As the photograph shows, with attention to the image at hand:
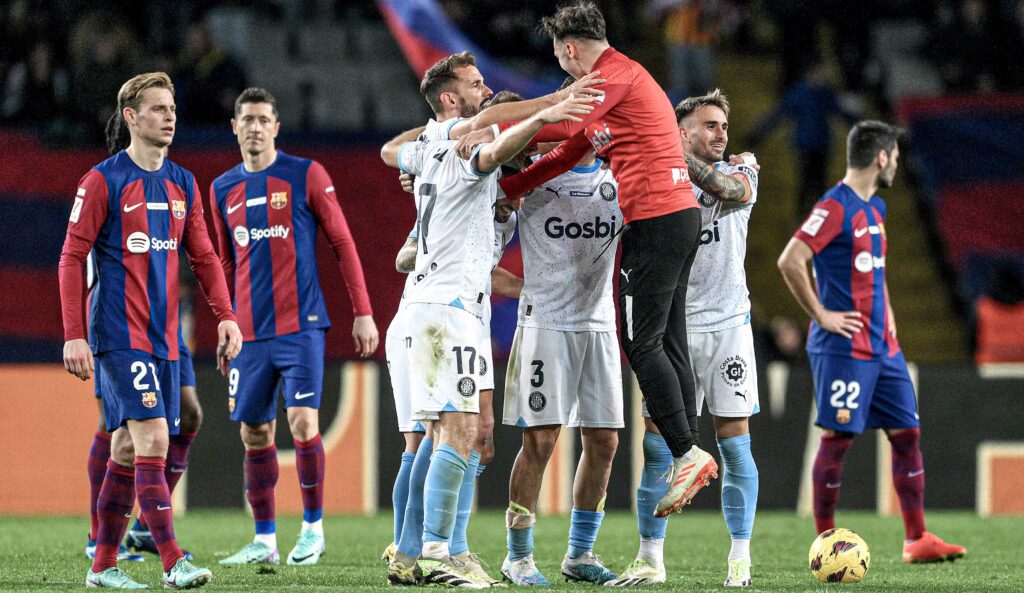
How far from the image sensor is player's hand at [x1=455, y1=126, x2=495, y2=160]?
613 centimetres

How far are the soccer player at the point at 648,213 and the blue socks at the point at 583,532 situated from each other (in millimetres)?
784

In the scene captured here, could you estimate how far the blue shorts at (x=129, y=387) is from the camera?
6.22 meters

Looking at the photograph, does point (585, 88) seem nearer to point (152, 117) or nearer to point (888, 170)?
point (152, 117)

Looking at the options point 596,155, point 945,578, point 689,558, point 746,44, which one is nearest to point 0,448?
point 689,558

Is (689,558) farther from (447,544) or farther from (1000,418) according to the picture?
(1000,418)

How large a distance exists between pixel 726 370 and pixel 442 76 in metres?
1.88

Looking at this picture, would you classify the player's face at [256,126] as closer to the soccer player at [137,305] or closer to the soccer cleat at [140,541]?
the soccer player at [137,305]

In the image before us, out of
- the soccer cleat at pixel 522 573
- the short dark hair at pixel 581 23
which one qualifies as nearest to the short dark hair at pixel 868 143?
the short dark hair at pixel 581 23

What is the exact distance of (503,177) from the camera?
21.9 ft

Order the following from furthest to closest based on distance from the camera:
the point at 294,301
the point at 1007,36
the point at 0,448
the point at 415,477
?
the point at 1007,36
the point at 0,448
the point at 294,301
the point at 415,477

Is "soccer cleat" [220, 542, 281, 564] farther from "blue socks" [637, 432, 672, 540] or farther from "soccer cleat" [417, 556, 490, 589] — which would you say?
"blue socks" [637, 432, 672, 540]

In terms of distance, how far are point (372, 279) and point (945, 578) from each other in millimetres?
7429

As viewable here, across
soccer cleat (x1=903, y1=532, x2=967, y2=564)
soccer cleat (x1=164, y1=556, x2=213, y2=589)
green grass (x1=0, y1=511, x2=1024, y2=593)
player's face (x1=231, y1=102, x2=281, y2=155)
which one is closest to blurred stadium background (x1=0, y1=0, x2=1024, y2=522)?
green grass (x1=0, y1=511, x2=1024, y2=593)

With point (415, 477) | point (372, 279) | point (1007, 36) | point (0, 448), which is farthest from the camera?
point (1007, 36)
